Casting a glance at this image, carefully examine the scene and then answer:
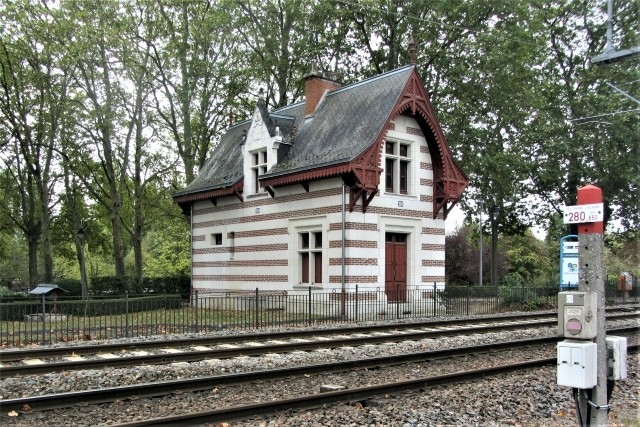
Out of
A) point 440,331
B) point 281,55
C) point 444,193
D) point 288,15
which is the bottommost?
point 440,331

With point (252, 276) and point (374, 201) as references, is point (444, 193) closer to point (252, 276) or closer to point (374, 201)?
point (374, 201)

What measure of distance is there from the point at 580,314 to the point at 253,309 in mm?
19669

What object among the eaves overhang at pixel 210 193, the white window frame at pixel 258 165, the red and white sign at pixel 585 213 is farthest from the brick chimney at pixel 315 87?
the red and white sign at pixel 585 213

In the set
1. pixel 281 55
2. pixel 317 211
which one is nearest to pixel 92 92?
pixel 281 55

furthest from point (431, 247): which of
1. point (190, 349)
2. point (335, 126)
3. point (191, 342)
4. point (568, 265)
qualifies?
point (190, 349)

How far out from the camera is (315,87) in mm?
28500

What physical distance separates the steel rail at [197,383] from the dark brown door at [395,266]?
1123 centimetres

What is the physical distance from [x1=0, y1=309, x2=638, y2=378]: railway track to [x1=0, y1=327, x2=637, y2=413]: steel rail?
8.41ft

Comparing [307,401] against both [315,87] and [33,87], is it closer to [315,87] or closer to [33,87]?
[315,87]

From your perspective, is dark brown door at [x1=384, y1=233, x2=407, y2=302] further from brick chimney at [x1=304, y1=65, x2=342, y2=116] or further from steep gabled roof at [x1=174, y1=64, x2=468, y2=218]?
brick chimney at [x1=304, y1=65, x2=342, y2=116]

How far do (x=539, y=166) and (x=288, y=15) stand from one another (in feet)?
58.7

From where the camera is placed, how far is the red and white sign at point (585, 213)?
17.6 ft

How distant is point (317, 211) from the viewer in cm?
2405

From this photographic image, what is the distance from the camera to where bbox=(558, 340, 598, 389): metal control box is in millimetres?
5477
